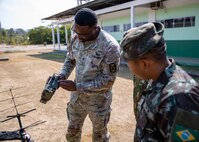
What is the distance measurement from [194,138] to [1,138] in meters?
1.88

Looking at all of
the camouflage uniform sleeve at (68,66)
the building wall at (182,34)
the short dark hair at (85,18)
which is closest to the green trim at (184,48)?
the building wall at (182,34)

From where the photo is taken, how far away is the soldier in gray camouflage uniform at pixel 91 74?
2.02 m

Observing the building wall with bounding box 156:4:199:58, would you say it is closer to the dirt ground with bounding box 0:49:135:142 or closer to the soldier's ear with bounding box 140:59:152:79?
the dirt ground with bounding box 0:49:135:142

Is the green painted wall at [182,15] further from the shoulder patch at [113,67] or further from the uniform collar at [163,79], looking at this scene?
the uniform collar at [163,79]

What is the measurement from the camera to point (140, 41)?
103 cm

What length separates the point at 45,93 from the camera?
1.99 metres

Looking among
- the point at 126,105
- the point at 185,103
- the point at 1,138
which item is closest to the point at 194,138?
the point at 185,103

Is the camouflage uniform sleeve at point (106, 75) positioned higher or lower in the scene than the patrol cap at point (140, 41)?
lower

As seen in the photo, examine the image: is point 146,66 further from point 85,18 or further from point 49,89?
point 49,89

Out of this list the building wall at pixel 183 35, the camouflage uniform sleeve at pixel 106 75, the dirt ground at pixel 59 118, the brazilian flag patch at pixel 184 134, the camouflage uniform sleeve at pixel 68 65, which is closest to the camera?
the brazilian flag patch at pixel 184 134

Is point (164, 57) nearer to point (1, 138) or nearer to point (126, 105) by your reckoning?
point (1, 138)

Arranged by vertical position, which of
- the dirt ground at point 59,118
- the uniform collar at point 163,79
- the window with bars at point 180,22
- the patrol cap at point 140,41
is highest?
the window with bars at point 180,22

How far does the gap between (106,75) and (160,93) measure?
1098 millimetres

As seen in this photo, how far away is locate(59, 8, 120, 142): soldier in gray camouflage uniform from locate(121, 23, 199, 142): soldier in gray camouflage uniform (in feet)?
3.04
